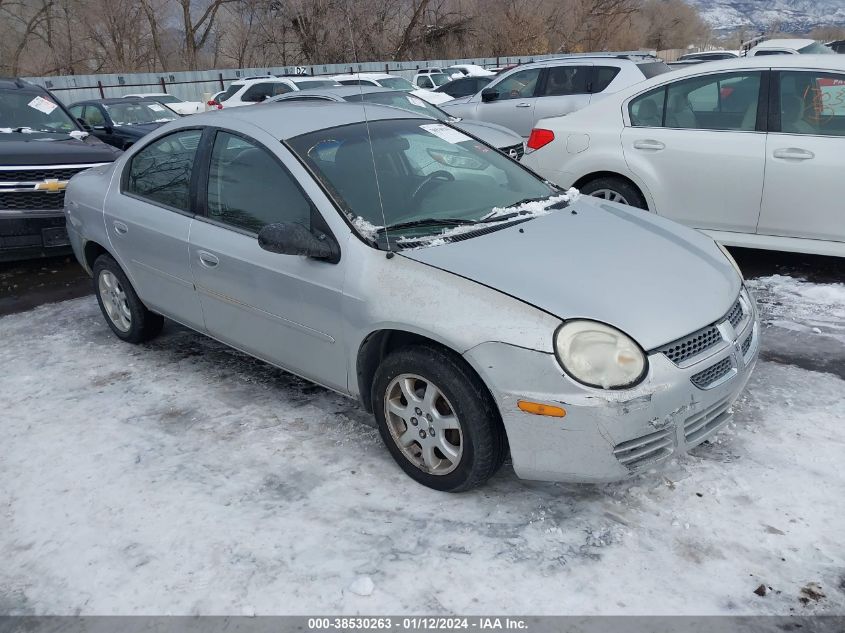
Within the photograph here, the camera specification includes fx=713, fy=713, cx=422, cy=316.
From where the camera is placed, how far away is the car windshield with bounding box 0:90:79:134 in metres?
7.56

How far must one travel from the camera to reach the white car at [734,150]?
5164 mm

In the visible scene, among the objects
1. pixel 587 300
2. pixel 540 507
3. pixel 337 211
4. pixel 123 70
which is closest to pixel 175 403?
pixel 337 211

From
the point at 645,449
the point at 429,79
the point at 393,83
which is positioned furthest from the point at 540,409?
the point at 429,79

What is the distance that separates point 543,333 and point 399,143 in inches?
66.8

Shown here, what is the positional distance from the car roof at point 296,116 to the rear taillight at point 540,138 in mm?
2419

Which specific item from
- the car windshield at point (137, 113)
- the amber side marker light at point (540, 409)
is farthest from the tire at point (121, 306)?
the car windshield at point (137, 113)

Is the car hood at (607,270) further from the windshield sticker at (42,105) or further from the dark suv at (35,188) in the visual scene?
the windshield sticker at (42,105)

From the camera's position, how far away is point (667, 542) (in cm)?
277

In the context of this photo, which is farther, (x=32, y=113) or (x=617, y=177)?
(x=32, y=113)

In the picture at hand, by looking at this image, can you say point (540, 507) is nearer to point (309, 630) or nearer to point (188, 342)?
point (309, 630)

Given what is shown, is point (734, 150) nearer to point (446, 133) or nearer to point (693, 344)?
point (446, 133)

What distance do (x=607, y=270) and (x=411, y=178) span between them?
1.20 m

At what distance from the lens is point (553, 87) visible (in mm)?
10539

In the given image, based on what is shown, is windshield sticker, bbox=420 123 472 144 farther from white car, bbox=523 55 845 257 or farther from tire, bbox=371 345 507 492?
white car, bbox=523 55 845 257
